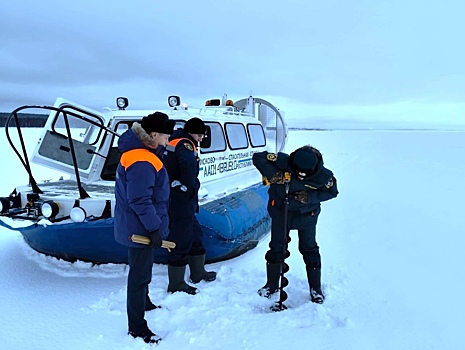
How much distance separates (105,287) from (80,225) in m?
0.63

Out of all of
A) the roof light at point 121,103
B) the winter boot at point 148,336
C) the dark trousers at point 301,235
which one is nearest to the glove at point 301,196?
the dark trousers at point 301,235

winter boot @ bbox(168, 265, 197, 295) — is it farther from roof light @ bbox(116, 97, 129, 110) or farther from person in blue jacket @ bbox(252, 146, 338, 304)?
roof light @ bbox(116, 97, 129, 110)

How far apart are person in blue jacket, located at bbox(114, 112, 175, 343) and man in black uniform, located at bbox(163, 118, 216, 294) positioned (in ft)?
2.26

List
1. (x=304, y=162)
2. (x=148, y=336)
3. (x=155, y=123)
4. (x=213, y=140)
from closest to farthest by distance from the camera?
(x=155, y=123)
(x=148, y=336)
(x=304, y=162)
(x=213, y=140)

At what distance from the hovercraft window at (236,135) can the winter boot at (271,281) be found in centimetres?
245

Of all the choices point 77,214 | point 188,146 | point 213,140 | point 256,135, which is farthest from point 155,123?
point 256,135

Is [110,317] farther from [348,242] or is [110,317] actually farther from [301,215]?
[348,242]

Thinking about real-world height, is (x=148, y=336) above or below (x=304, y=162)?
below

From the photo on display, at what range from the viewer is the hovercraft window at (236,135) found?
5.59m

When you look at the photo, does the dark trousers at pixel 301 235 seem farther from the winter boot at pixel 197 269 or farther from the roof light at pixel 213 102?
the roof light at pixel 213 102

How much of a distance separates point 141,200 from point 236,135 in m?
3.47

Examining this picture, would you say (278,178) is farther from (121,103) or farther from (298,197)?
(121,103)

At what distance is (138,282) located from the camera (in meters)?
2.77

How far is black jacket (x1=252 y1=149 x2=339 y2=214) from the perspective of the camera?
3176 mm
